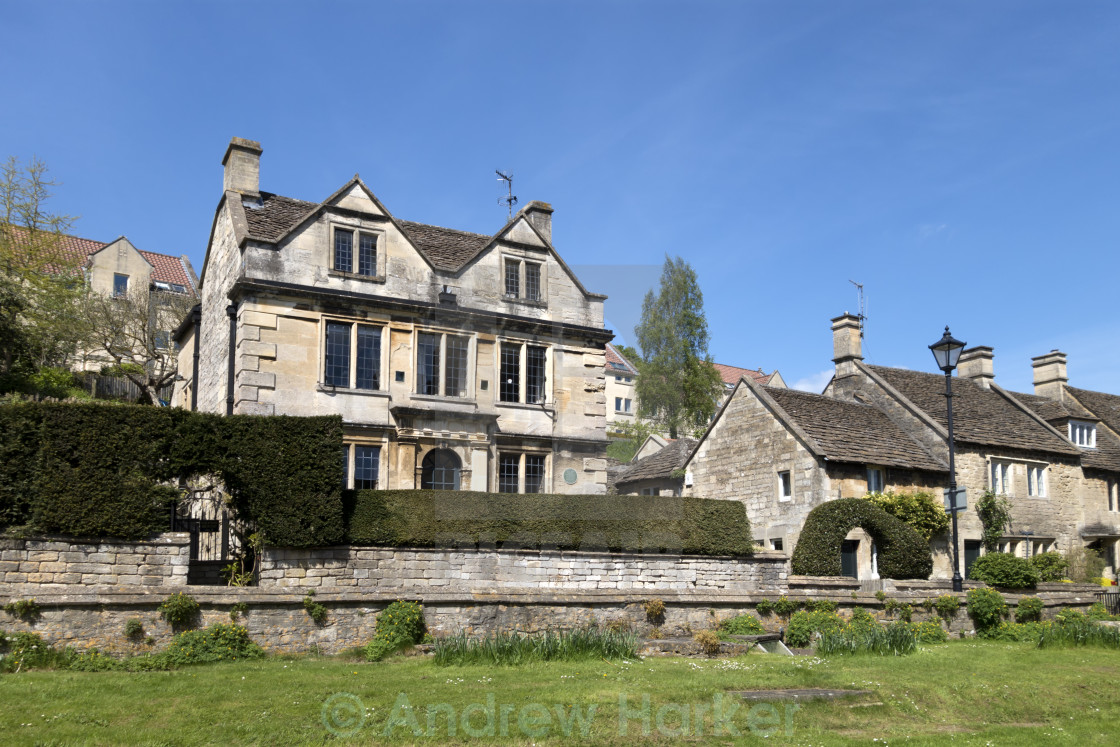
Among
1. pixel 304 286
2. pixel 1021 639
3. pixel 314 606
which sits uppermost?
pixel 304 286

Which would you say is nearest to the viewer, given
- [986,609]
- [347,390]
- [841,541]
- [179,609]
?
[179,609]

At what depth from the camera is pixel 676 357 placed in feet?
173

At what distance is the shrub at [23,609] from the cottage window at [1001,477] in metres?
30.8

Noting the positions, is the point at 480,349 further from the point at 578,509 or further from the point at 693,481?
the point at 693,481

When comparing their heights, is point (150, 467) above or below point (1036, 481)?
above

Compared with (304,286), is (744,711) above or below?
below

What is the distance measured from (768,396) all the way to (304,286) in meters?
16.2

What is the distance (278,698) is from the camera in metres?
11.4

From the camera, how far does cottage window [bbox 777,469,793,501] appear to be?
3031cm

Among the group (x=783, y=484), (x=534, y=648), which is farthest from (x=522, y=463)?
(x=534, y=648)

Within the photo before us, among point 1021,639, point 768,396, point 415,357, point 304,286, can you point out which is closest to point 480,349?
point 415,357

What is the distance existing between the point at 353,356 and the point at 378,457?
9.48 ft

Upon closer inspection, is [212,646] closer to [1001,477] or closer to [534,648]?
[534,648]

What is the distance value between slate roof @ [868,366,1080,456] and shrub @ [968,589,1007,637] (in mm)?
11873
